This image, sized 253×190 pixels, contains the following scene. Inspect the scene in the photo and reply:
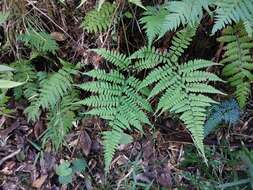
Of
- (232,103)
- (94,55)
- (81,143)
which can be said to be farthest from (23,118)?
(232,103)

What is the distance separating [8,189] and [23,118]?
46 centimetres

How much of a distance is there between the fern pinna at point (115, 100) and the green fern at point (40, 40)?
1.04 feet

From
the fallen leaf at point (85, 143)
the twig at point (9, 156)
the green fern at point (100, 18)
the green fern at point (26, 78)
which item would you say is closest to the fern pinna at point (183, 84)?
the green fern at point (100, 18)

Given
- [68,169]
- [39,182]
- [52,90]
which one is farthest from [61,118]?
[39,182]

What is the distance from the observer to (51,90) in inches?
95.9

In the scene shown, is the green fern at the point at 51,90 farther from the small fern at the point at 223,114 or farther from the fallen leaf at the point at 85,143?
the small fern at the point at 223,114

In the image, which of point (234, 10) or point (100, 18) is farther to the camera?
point (100, 18)

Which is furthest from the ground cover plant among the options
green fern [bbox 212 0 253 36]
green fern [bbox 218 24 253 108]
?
green fern [bbox 212 0 253 36]

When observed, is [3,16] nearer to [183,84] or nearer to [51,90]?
[51,90]

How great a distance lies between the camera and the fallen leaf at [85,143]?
8.60ft

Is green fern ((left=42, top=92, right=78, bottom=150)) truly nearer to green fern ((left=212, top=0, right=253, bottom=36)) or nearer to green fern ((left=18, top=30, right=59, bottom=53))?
green fern ((left=18, top=30, right=59, bottom=53))

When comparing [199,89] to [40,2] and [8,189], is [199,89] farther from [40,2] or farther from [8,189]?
[8,189]

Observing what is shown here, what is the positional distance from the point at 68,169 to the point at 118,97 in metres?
0.60

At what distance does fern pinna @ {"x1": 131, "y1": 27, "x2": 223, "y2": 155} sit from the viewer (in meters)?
2.14
